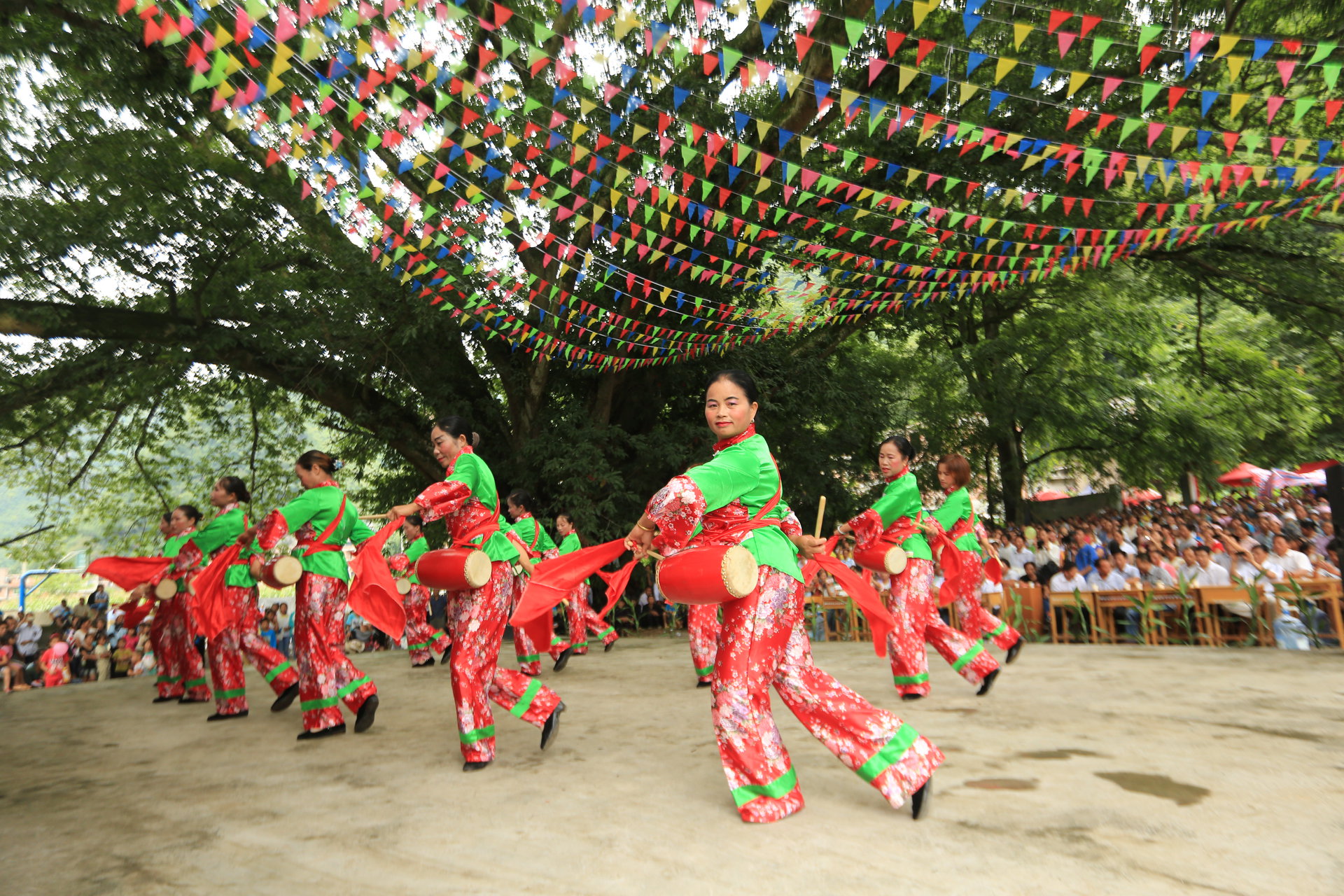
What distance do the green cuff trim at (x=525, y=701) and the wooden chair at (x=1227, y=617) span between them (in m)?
6.20

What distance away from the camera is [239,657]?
233 inches

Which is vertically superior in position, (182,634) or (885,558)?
(885,558)

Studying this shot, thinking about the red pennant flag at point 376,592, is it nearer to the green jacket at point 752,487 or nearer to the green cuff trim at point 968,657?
the green jacket at point 752,487

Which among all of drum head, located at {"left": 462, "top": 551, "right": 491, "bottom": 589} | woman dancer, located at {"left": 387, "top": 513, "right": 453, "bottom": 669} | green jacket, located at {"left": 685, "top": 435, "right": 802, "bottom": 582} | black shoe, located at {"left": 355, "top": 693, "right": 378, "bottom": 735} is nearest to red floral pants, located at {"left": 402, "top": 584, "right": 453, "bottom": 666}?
woman dancer, located at {"left": 387, "top": 513, "right": 453, "bottom": 669}

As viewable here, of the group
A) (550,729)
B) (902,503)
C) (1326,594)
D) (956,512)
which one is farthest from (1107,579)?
(550,729)

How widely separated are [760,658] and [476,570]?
172 cm

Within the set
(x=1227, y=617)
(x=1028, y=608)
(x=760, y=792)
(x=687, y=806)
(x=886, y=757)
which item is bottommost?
(x=687, y=806)

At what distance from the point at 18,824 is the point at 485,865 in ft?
7.26

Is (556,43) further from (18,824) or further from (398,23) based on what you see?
(18,824)

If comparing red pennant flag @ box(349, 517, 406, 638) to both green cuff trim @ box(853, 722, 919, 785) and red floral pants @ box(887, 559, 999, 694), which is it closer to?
green cuff trim @ box(853, 722, 919, 785)

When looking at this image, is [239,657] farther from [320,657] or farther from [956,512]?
[956,512]

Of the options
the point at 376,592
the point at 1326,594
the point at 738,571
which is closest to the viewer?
the point at 738,571

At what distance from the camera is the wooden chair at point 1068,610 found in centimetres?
843

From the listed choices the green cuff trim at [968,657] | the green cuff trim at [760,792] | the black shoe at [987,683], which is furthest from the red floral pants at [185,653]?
the black shoe at [987,683]
